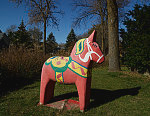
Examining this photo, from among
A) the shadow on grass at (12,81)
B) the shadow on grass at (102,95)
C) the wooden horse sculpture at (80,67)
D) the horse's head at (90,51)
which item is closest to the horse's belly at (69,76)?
the wooden horse sculpture at (80,67)

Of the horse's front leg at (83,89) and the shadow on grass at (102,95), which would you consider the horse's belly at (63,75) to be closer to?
the horse's front leg at (83,89)

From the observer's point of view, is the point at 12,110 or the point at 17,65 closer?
the point at 12,110

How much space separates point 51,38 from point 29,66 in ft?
161

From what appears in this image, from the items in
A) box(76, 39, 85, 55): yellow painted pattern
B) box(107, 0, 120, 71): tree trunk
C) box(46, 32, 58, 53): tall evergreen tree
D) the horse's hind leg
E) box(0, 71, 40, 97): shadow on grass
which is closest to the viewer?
box(76, 39, 85, 55): yellow painted pattern

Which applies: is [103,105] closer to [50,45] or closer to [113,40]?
[113,40]

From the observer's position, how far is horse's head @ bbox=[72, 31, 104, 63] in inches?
105

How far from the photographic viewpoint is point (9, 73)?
593cm

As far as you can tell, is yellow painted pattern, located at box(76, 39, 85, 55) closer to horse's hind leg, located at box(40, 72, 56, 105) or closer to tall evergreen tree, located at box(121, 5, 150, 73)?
horse's hind leg, located at box(40, 72, 56, 105)

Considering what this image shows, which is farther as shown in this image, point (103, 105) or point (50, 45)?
point (50, 45)

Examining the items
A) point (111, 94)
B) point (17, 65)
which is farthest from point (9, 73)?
point (111, 94)

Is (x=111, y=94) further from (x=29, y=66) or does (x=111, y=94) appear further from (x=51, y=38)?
(x=51, y=38)

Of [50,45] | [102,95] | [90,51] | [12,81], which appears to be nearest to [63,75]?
[90,51]

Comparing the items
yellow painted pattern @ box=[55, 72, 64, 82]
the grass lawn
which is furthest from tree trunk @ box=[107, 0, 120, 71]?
yellow painted pattern @ box=[55, 72, 64, 82]

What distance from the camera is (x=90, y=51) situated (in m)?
2.69
